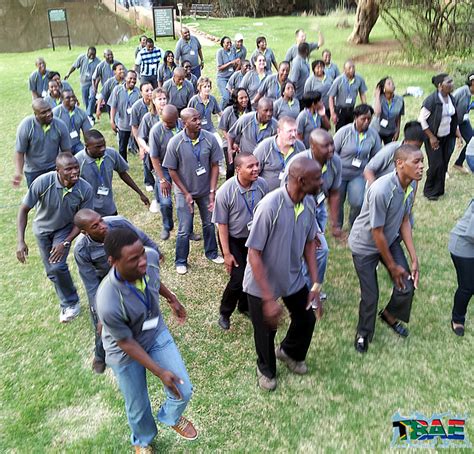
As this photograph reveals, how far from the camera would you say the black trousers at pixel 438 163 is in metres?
7.25

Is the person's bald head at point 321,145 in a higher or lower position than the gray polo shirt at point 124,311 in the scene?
higher

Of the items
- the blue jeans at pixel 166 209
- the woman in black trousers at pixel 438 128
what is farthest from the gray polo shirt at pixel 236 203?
the woman in black trousers at pixel 438 128

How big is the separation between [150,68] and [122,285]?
9.75 m

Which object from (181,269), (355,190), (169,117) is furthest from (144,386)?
(169,117)

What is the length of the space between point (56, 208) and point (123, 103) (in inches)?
182

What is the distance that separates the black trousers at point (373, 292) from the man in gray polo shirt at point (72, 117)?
4.92 metres

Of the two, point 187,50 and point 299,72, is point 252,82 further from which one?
point 187,50

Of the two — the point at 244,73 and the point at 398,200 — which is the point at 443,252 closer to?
the point at 398,200

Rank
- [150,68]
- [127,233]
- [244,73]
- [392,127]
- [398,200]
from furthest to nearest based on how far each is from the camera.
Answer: [150,68], [244,73], [392,127], [398,200], [127,233]

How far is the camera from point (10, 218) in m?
7.72

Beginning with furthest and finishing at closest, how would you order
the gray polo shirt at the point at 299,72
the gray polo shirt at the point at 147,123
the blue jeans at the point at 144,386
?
the gray polo shirt at the point at 299,72
the gray polo shirt at the point at 147,123
the blue jeans at the point at 144,386

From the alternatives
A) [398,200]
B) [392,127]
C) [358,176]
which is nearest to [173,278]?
[358,176]

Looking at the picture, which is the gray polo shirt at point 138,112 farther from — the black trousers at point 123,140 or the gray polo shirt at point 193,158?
the gray polo shirt at point 193,158

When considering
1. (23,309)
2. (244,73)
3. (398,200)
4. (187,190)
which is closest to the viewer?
(398,200)
